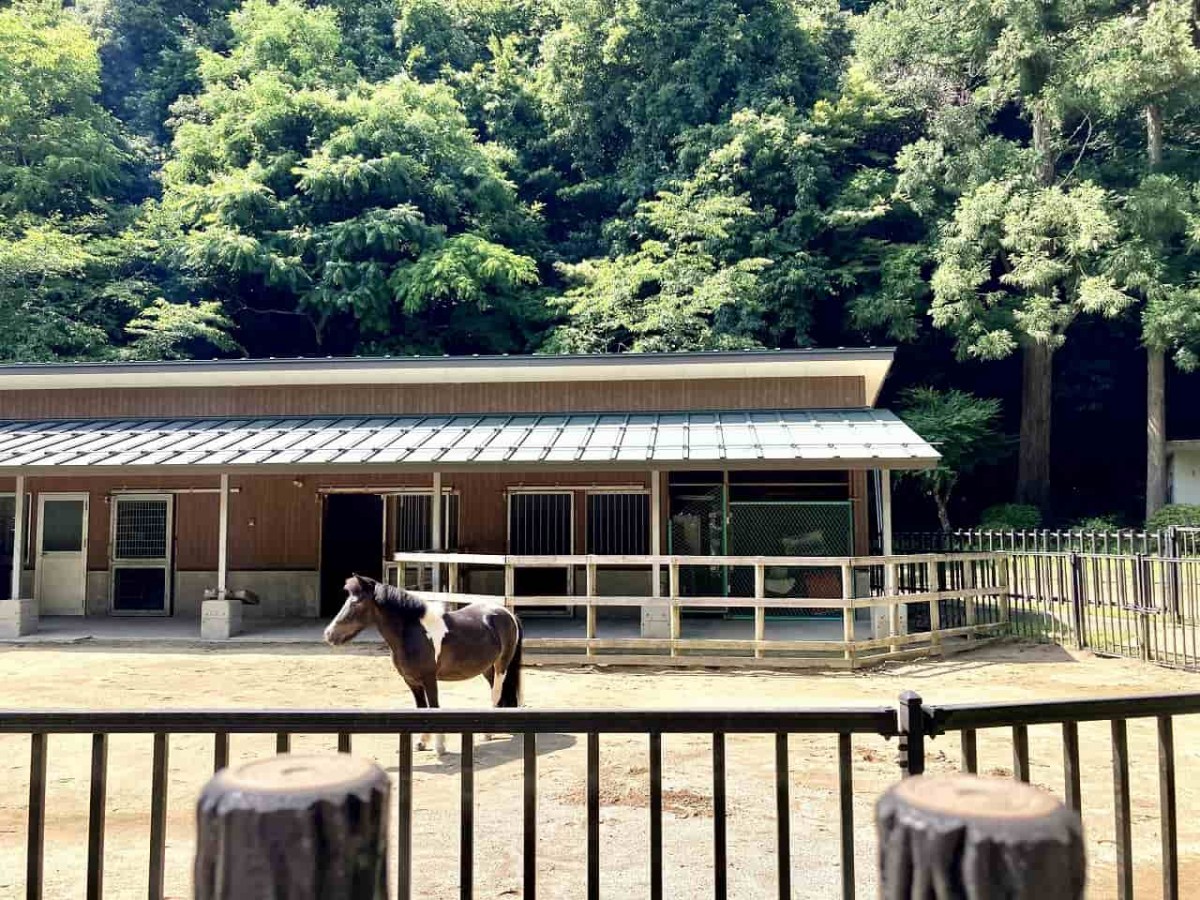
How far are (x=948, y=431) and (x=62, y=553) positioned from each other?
20.9 metres

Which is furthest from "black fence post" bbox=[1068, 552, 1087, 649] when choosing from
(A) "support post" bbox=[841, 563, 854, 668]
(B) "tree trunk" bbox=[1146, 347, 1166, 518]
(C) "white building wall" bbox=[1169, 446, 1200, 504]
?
(C) "white building wall" bbox=[1169, 446, 1200, 504]

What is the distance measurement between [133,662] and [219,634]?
1.82 metres

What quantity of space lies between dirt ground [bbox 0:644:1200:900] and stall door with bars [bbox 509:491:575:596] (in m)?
4.54

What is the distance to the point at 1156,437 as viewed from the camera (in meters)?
23.5

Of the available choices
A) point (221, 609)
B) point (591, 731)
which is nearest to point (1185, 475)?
point (221, 609)

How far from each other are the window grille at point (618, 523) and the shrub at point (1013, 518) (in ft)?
41.6

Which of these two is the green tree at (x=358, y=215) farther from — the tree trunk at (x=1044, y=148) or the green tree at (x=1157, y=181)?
the green tree at (x=1157, y=181)

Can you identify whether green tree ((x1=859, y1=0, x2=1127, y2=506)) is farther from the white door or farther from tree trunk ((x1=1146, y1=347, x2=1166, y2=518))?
the white door

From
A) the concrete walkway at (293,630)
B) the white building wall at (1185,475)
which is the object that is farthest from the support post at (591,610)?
the white building wall at (1185,475)

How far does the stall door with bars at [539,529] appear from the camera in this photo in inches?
603

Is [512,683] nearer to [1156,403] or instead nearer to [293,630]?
[293,630]

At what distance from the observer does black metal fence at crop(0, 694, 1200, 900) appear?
2.20 m

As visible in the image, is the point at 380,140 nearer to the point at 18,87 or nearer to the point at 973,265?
the point at 18,87

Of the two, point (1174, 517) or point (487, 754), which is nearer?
point (487, 754)
